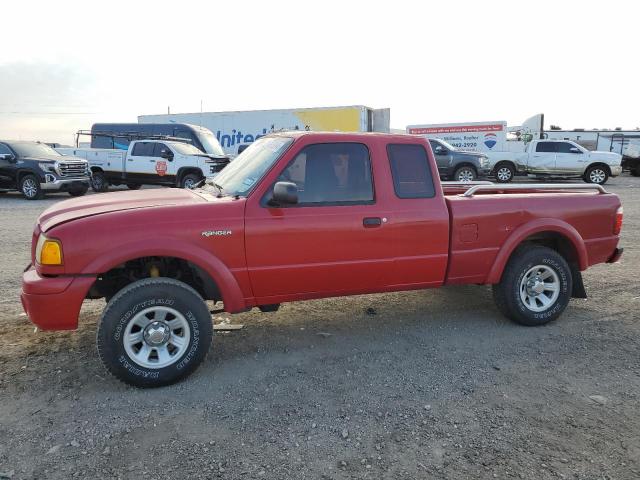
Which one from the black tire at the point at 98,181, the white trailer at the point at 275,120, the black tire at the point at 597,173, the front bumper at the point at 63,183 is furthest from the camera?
the white trailer at the point at 275,120

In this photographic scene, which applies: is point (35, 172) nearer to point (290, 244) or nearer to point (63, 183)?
point (63, 183)

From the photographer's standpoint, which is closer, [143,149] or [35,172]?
[35,172]

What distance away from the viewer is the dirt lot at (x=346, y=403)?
2.76m

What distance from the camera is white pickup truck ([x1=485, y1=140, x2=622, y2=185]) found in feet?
67.2

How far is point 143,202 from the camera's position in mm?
3902

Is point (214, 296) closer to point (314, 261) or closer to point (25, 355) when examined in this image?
point (314, 261)

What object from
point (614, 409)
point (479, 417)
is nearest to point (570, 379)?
point (614, 409)

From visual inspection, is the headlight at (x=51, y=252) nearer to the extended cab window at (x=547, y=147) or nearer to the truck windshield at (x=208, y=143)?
the truck windshield at (x=208, y=143)

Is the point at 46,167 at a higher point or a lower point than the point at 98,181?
higher

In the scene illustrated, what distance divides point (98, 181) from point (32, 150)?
256 centimetres

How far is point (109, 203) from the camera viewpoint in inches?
155

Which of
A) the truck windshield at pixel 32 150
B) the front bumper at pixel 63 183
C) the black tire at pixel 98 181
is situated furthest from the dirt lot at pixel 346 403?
the black tire at pixel 98 181

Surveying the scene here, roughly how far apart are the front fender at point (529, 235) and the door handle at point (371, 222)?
4.20 feet

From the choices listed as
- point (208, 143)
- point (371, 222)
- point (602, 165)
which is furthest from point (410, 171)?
point (602, 165)
